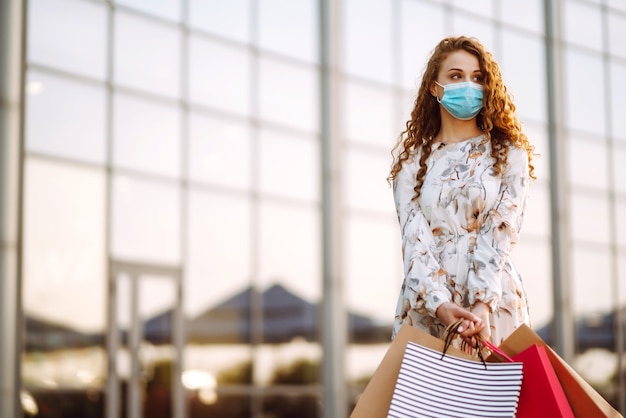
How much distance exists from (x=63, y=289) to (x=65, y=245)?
0.52 metres

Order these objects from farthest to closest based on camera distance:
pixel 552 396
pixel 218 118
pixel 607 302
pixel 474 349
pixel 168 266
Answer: pixel 607 302 → pixel 218 118 → pixel 168 266 → pixel 474 349 → pixel 552 396

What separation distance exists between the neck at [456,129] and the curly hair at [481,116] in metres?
0.02

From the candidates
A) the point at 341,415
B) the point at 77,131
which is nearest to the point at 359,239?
the point at 341,415

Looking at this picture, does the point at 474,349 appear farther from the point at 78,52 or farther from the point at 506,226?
the point at 78,52

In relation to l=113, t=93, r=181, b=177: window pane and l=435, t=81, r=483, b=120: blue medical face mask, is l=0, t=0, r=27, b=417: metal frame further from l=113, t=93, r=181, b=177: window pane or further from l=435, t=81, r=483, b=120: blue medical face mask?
l=435, t=81, r=483, b=120: blue medical face mask

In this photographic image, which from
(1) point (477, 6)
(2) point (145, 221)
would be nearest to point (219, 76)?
(2) point (145, 221)

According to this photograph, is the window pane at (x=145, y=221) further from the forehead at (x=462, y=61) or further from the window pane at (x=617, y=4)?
the window pane at (x=617, y=4)

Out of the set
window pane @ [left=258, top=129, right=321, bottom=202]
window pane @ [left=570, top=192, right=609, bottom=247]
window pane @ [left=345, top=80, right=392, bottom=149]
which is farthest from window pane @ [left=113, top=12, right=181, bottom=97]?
window pane @ [left=570, top=192, right=609, bottom=247]

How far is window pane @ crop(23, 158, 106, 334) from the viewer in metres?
12.9

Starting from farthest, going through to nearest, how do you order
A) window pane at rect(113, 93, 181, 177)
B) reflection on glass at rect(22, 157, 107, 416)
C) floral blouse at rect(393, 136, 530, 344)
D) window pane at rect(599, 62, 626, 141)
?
window pane at rect(599, 62, 626, 141), window pane at rect(113, 93, 181, 177), reflection on glass at rect(22, 157, 107, 416), floral blouse at rect(393, 136, 530, 344)

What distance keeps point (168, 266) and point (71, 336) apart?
1.85 metres

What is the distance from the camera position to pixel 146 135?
1455 cm

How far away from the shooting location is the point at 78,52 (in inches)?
538

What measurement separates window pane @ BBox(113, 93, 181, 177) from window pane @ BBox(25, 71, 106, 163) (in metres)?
0.28
